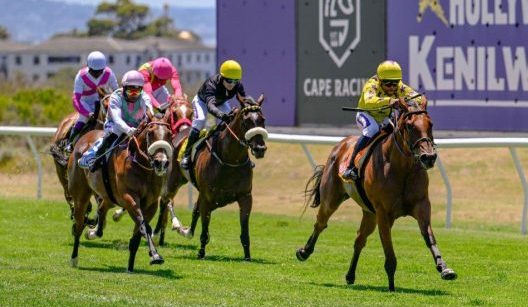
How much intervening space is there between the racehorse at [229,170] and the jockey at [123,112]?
3.34ft

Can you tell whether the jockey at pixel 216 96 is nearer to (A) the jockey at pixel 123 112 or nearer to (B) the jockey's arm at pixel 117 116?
(A) the jockey at pixel 123 112

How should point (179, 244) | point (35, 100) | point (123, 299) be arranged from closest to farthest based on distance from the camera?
point (123, 299) → point (179, 244) → point (35, 100)

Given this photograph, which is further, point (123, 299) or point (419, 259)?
point (419, 259)

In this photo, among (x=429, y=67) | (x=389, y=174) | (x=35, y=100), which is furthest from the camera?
(x=35, y=100)

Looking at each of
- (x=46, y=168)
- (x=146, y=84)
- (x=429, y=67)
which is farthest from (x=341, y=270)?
(x=46, y=168)

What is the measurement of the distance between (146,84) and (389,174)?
5.53 meters

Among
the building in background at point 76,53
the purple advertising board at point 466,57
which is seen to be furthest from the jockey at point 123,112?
the building in background at point 76,53

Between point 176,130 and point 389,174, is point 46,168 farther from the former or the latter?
point 389,174

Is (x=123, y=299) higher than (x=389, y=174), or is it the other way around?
(x=389, y=174)

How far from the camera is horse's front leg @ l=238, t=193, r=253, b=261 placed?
1487 centimetres

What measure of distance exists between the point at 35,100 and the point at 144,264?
22.7 metres

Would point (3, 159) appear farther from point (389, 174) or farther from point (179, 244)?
point (389, 174)

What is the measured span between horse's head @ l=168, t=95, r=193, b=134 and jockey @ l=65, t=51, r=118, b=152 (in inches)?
26.7

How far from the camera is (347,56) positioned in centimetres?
2377
